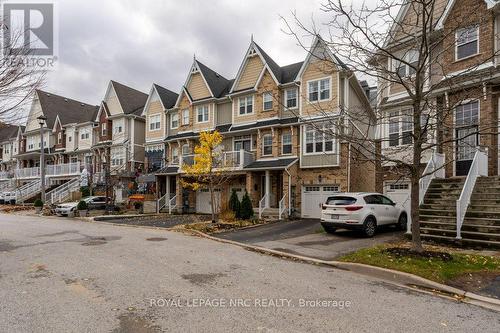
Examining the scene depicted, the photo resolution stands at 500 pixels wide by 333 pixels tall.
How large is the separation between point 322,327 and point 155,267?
479cm

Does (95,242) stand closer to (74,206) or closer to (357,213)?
(357,213)

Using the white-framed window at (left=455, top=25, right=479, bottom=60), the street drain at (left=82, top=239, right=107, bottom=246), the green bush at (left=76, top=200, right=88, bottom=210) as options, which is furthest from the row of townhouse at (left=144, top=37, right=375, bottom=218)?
the street drain at (left=82, top=239, right=107, bottom=246)

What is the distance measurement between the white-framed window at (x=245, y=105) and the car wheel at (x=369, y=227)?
14.0m

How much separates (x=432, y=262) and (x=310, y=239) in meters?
5.18

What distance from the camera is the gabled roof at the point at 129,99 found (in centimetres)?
3328

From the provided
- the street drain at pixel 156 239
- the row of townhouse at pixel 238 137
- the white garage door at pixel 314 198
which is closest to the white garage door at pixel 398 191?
the row of townhouse at pixel 238 137

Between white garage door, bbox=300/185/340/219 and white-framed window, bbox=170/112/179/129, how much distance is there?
1414 centimetres

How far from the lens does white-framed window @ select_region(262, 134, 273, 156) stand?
23.0 metres

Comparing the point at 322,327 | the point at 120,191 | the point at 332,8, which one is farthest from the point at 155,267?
the point at 120,191

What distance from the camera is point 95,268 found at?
25.5ft

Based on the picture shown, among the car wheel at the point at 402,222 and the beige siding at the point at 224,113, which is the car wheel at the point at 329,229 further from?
the beige siding at the point at 224,113

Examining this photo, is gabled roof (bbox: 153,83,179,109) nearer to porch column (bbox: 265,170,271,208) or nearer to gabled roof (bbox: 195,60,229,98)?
gabled roof (bbox: 195,60,229,98)

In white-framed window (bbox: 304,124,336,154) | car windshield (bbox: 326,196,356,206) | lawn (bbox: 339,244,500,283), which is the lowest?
lawn (bbox: 339,244,500,283)

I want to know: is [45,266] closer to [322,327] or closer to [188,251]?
[188,251]
